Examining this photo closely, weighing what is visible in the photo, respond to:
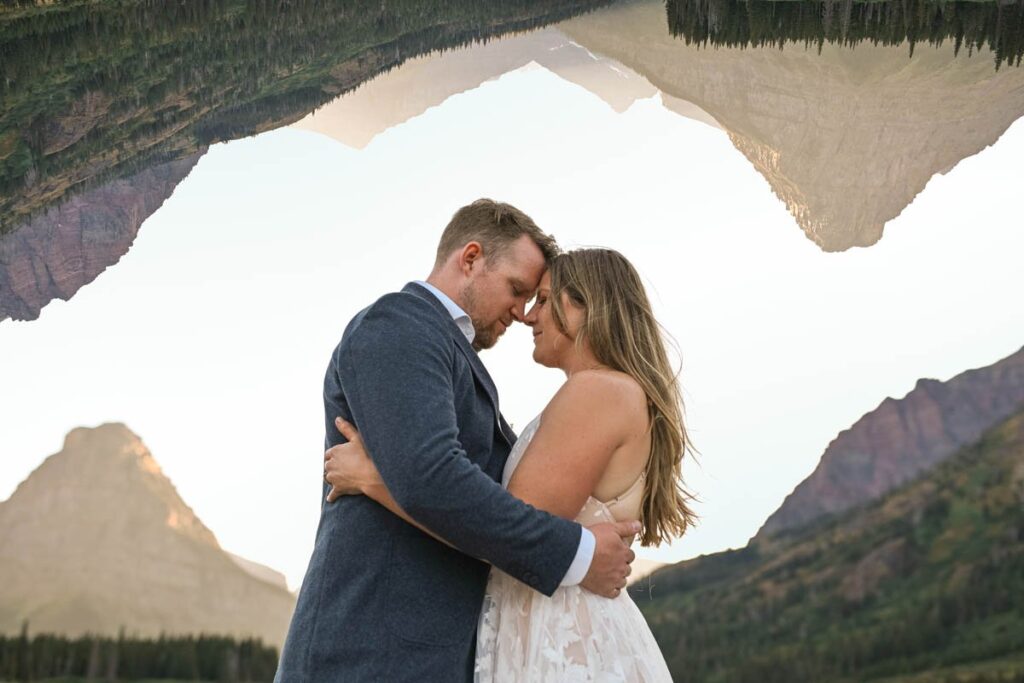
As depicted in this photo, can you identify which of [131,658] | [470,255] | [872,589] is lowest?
[470,255]

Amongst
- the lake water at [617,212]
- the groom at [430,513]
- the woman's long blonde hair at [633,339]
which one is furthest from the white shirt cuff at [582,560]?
the lake water at [617,212]

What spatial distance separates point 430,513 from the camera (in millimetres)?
1638

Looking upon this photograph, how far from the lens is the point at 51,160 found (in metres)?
8.77

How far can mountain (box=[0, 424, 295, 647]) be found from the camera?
721cm

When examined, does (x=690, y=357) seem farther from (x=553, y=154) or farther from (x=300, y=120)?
(x=300, y=120)

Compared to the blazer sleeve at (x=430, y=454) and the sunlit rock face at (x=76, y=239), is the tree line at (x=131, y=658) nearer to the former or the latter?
the sunlit rock face at (x=76, y=239)

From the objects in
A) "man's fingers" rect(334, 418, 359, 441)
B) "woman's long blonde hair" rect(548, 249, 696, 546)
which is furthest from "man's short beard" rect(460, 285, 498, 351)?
"man's fingers" rect(334, 418, 359, 441)

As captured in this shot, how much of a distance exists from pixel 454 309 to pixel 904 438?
6.02 m

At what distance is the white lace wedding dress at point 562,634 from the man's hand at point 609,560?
0.06 m

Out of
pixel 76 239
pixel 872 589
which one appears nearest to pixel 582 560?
pixel 872 589

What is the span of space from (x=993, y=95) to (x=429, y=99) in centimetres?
383

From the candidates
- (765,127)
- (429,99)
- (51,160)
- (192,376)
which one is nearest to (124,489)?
(192,376)

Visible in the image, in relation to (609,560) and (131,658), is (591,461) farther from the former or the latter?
(131,658)

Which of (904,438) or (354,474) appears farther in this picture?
(904,438)
